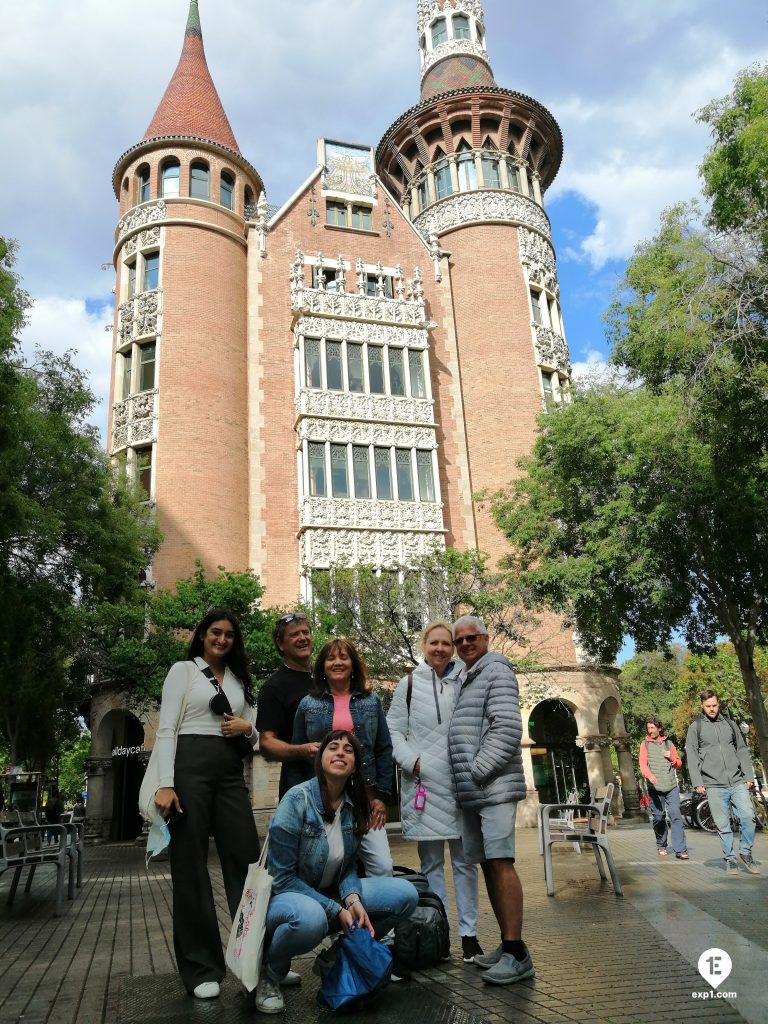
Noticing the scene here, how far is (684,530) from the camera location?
17109mm

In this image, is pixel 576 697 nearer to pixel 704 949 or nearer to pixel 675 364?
pixel 675 364

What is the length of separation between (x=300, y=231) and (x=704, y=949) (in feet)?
95.0

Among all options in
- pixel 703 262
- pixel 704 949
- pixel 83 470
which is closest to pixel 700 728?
→ pixel 704 949

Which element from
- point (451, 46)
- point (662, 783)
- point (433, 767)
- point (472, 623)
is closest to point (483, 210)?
point (451, 46)

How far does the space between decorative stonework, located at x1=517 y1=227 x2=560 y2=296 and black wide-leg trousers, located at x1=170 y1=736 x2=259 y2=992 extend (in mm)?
29124

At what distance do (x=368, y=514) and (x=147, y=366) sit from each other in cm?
904

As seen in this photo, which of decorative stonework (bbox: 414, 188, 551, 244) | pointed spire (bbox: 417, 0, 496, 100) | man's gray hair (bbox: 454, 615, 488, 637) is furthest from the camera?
pointed spire (bbox: 417, 0, 496, 100)

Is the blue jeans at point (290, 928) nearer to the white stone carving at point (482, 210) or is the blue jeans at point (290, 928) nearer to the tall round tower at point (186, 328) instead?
the tall round tower at point (186, 328)

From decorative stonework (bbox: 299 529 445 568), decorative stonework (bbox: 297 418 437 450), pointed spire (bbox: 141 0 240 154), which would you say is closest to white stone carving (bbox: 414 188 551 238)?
pointed spire (bbox: 141 0 240 154)

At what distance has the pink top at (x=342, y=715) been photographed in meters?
5.10

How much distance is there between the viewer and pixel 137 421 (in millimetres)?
26422

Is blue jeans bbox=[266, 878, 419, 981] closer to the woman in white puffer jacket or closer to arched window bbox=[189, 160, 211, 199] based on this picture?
the woman in white puffer jacket

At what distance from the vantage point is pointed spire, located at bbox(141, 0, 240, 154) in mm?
30234

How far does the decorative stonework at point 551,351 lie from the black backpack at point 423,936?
88.4 feet
